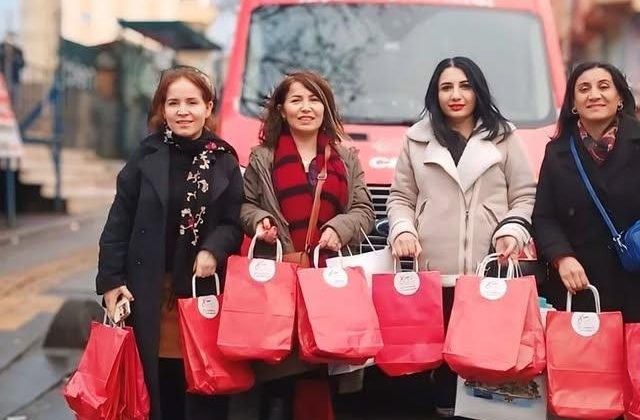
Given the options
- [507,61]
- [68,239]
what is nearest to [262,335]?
[507,61]

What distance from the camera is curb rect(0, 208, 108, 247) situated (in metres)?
12.9

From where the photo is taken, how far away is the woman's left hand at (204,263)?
3893mm

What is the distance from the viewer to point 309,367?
161 inches

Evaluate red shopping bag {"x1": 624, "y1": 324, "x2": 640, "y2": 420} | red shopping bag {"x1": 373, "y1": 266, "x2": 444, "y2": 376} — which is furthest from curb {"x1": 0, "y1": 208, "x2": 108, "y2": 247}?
red shopping bag {"x1": 624, "y1": 324, "x2": 640, "y2": 420}

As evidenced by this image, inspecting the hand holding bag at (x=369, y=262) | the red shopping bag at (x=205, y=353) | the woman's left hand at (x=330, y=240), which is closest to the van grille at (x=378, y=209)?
the hand holding bag at (x=369, y=262)

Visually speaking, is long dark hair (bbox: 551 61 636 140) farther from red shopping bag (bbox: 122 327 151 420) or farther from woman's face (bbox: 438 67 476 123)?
red shopping bag (bbox: 122 327 151 420)

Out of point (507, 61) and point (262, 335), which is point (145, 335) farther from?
point (507, 61)

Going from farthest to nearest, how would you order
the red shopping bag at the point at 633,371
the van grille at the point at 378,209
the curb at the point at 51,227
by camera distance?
the curb at the point at 51,227 → the van grille at the point at 378,209 → the red shopping bag at the point at 633,371

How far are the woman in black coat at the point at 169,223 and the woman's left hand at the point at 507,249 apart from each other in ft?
3.61

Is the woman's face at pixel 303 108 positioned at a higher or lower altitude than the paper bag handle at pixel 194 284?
higher

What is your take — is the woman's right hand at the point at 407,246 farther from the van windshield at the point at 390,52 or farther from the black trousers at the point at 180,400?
the van windshield at the point at 390,52

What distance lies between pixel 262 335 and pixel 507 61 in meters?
3.07

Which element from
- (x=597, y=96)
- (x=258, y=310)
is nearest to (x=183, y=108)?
(x=258, y=310)

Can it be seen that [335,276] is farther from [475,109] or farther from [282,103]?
[475,109]
